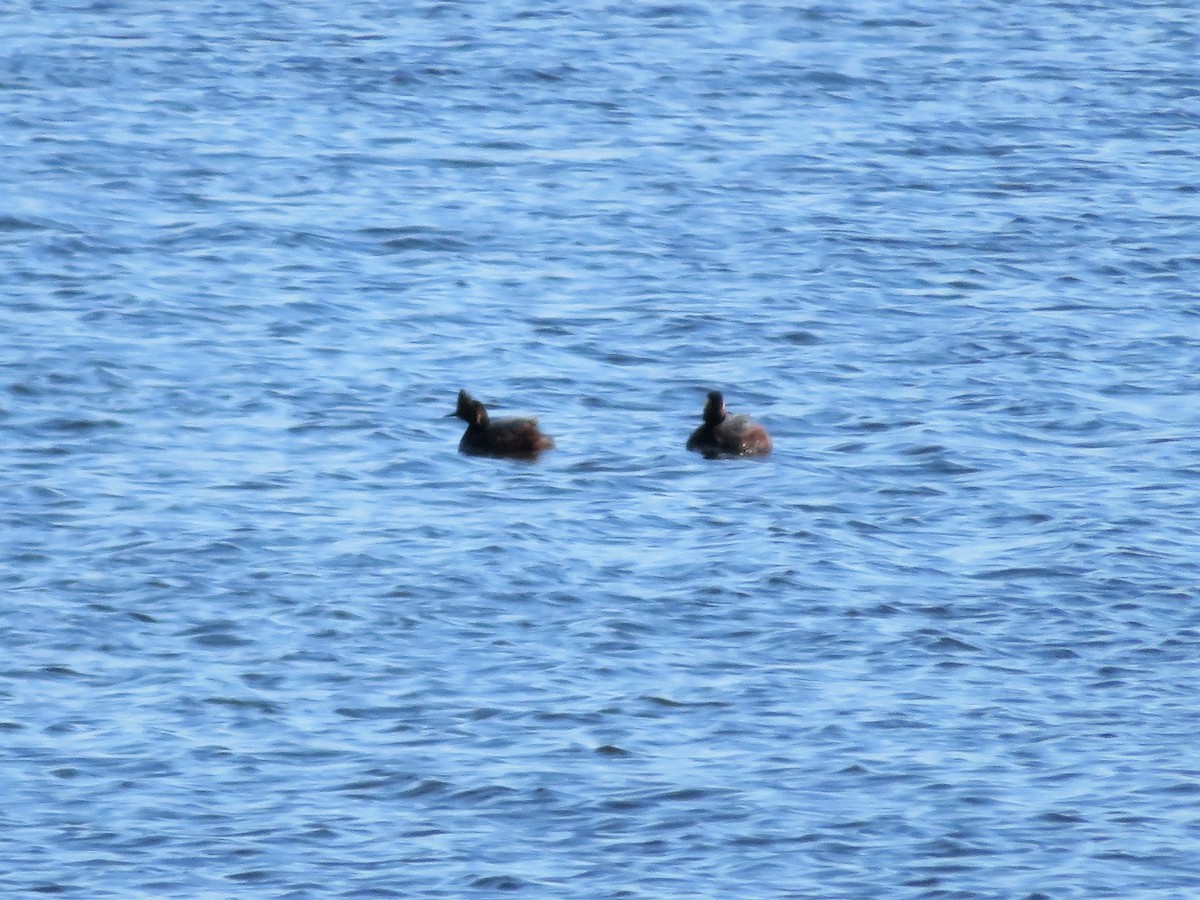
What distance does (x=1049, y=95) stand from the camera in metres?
27.7

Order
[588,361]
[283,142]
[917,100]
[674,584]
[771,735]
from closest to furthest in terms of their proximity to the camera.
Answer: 1. [771,735]
2. [674,584]
3. [588,361]
4. [283,142]
5. [917,100]

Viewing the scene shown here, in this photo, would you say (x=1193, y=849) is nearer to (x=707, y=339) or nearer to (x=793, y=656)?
(x=793, y=656)

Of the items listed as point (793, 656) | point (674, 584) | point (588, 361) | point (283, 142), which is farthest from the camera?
point (283, 142)

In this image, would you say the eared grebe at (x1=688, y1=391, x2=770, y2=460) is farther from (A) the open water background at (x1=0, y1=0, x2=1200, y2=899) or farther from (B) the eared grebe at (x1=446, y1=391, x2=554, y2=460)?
(B) the eared grebe at (x1=446, y1=391, x2=554, y2=460)

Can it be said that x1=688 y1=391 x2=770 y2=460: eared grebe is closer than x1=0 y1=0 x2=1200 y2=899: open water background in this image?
No

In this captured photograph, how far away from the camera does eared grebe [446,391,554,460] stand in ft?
53.0

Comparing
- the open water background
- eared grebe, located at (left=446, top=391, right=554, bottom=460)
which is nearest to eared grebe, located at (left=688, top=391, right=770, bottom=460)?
the open water background

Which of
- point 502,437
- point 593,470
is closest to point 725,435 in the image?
point 593,470

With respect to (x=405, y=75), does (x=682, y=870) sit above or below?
below

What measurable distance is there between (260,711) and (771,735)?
241 cm

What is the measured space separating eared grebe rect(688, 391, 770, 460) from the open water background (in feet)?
0.62

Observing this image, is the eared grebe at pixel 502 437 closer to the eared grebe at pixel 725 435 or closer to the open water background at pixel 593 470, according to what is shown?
the open water background at pixel 593 470

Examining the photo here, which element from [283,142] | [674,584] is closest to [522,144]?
[283,142]

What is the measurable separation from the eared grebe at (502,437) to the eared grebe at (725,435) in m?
1.02
